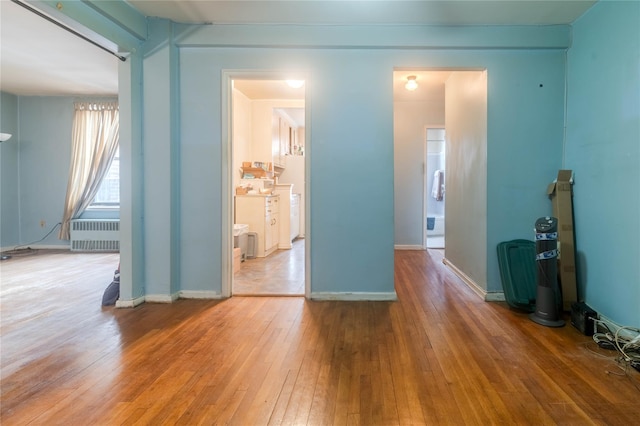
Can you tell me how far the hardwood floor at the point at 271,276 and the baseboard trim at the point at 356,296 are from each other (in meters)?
0.24

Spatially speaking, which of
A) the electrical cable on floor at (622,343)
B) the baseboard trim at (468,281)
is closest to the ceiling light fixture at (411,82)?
the baseboard trim at (468,281)

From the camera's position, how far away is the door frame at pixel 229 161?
313cm

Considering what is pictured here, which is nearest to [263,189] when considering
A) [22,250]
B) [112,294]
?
[112,294]

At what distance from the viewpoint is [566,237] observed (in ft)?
9.34

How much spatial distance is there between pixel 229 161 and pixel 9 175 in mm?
5218

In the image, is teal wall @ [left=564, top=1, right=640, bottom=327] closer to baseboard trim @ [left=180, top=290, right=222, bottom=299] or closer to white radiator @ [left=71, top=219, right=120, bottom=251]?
baseboard trim @ [left=180, top=290, right=222, bottom=299]

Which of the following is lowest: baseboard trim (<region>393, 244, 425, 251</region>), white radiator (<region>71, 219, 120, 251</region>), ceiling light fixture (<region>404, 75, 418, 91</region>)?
baseboard trim (<region>393, 244, 425, 251</region>)

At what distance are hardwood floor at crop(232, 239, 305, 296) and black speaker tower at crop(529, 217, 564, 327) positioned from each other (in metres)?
2.07

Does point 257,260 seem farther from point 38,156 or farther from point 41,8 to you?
point 38,156

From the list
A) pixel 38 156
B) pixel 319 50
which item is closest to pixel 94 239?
pixel 38 156

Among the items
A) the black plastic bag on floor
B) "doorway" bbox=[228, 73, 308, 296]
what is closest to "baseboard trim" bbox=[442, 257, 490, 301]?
"doorway" bbox=[228, 73, 308, 296]

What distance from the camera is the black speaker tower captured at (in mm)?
2518

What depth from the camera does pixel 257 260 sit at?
510 cm

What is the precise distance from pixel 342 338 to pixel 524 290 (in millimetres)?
1749
